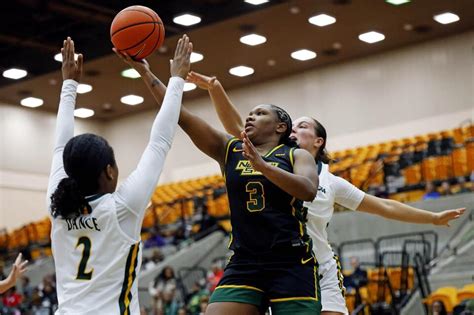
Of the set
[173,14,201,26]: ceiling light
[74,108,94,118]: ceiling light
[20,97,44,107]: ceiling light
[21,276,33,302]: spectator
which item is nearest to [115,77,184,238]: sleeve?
[21,276,33,302]: spectator

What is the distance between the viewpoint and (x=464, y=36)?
68.5ft

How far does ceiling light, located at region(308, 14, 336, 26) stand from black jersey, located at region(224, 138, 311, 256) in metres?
15.0

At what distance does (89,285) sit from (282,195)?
1.43m

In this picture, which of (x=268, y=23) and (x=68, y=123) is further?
(x=268, y=23)

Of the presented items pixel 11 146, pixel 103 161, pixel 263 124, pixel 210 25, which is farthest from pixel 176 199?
pixel 103 161

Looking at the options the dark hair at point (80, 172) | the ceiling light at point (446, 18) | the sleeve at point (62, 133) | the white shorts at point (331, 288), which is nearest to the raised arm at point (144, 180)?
the dark hair at point (80, 172)

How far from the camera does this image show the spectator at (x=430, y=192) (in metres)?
15.7

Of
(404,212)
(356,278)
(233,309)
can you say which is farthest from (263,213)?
(356,278)

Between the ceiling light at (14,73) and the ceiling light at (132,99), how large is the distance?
3911mm

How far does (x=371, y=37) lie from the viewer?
68.6 ft

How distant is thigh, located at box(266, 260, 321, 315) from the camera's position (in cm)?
441

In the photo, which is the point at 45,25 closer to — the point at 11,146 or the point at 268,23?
the point at 268,23

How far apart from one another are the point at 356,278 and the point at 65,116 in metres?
9.51

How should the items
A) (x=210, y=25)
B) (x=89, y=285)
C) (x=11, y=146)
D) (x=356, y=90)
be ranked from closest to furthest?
(x=89, y=285), (x=210, y=25), (x=356, y=90), (x=11, y=146)
